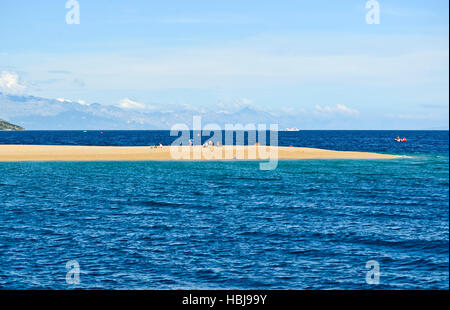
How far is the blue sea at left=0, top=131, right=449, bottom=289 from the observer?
21922mm

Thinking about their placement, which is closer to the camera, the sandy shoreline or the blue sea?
the blue sea

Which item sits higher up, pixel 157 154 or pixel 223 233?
pixel 157 154

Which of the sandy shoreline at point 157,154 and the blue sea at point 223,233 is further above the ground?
the sandy shoreline at point 157,154

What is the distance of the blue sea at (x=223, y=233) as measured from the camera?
71.9 ft

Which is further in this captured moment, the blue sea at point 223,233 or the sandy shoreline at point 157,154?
the sandy shoreline at point 157,154

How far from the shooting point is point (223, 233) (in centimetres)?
3023

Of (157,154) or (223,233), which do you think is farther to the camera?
(157,154)

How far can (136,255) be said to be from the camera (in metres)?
25.2

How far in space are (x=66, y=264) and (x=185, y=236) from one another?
324 inches

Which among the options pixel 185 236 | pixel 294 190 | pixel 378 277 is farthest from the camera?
pixel 294 190

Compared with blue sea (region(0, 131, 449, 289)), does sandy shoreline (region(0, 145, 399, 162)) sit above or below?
above
